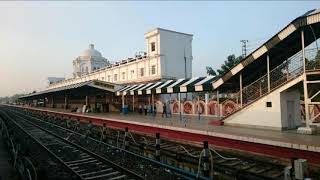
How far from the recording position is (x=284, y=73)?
1697cm

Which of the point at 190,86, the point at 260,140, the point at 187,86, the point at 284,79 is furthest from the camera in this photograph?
the point at 187,86

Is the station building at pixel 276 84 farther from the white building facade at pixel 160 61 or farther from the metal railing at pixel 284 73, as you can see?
the white building facade at pixel 160 61

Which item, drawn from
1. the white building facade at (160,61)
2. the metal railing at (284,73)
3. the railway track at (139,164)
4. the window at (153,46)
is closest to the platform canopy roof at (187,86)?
the metal railing at (284,73)

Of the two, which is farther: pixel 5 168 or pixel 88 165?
pixel 88 165

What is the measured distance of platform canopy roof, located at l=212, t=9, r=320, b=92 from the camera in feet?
48.5

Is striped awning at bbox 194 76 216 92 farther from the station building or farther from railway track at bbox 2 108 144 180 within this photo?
railway track at bbox 2 108 144 180

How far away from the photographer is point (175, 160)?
1504 cm

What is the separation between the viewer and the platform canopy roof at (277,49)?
1477 cm

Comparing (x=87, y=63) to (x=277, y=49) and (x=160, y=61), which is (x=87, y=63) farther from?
(x=277, y=49)

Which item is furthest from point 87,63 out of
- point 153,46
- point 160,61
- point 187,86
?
point 187,86

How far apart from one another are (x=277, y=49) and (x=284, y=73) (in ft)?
4.40

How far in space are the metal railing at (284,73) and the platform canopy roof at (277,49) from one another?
0.89 meters

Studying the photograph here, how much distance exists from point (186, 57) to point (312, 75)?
120 ft

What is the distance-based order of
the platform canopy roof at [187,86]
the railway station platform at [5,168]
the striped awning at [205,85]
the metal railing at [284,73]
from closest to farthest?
the railway station platform at [5,168] → the metal railing at [284,73] → the striped awning at [205,85] → the platform canopy roof at [187,86]
